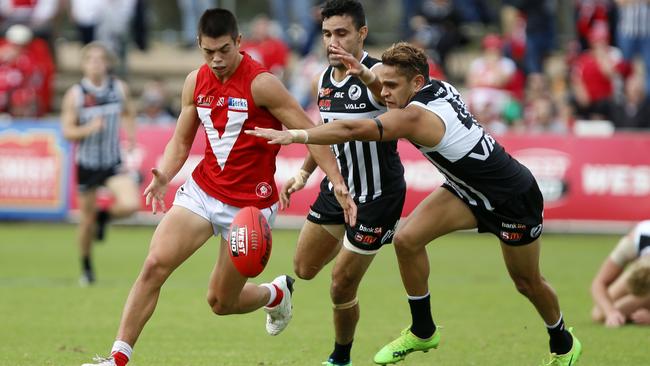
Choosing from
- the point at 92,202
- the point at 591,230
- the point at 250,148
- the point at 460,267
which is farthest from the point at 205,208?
the point at 591,230

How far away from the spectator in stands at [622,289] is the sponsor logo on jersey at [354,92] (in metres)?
3.33

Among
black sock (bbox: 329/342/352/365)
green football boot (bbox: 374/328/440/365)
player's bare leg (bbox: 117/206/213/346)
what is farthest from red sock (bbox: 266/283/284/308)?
player's bare leg (bbox: 117/206/213/346)

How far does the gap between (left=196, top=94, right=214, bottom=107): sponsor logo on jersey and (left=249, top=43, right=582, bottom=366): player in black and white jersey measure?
113cm

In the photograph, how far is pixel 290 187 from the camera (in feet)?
28.1

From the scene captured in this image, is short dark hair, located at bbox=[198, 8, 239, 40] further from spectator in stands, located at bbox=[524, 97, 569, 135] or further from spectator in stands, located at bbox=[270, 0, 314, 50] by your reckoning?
spectator in stands, located at bbox=[270, 0, 314, 50]

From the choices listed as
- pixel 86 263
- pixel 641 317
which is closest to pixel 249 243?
pixel 641 317

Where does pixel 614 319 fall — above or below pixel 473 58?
above

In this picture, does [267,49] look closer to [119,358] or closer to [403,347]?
[403,347]

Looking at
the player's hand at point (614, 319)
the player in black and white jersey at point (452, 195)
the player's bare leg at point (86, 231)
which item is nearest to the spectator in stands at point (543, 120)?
the player's bare leg at point (86, 231)

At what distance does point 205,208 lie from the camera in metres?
8.01

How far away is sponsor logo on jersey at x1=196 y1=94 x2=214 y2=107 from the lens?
7.98m

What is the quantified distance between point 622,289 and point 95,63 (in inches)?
262

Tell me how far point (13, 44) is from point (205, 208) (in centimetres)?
1440

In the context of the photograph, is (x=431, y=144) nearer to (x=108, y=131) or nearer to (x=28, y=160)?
(x=108, y=131)
